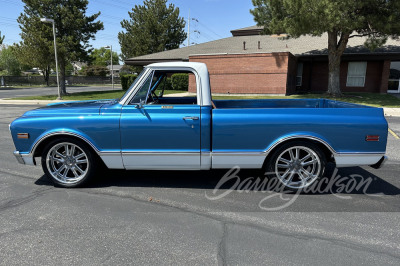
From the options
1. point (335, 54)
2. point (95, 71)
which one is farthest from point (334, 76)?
point (95, 71)

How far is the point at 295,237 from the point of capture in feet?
9.96

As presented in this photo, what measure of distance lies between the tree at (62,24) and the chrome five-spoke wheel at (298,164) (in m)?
24.2

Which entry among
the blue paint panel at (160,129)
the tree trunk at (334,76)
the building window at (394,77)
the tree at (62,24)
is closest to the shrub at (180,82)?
the tree at (62,24)

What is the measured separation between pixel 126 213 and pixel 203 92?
6.34 feet

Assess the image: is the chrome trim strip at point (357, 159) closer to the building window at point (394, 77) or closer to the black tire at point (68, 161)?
the black tire at point (68, 161)

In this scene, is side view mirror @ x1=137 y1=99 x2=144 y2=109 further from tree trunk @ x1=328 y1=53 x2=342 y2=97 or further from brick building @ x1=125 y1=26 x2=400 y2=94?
brick building @ x1=125 y1=26 x2=400 y2=94

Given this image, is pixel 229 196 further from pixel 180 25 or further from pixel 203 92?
pixel 180 25

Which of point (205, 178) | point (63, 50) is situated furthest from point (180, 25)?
point (205, 178)

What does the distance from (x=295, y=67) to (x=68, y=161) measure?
24256mm

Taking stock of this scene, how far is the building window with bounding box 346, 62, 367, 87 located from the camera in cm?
2446

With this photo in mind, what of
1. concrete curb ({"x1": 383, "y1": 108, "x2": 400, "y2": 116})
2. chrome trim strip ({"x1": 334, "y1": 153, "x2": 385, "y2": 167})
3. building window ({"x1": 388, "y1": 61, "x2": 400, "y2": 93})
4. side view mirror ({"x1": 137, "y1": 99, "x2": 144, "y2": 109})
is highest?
building window ({"x1": 388, "y1": 61, "x2": 400, "y2": 93})

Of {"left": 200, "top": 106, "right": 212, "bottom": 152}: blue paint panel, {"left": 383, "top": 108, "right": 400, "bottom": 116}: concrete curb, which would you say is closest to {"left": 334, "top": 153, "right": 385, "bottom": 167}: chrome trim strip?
{"left": 200, "top": 106, "right": 212, "bottom": 152}: blue paint panel

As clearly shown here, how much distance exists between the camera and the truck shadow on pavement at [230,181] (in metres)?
4.36

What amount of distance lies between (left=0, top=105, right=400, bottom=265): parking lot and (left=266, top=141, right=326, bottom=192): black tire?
0.68 feet
